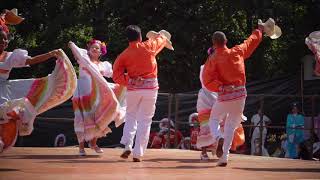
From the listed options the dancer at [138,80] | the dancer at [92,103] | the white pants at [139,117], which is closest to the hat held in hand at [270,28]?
the dancer at [138,80]

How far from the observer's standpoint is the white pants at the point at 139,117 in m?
8.41

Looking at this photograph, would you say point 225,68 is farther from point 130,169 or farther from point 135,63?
point 130,169

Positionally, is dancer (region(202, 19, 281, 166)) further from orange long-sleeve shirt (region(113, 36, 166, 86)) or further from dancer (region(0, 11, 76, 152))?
dancer (region(0, 11, 76, 152))

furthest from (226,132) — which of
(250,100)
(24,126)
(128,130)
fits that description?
(250,100)

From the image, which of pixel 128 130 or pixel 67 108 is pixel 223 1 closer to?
pixel 67 108

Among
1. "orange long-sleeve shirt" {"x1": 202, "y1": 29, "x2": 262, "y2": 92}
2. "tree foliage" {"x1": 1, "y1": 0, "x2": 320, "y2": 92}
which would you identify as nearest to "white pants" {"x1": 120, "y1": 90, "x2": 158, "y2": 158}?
"orange long-sleeve shirt" {"x1": 202, "y1": 29, "x2": 262, "y2": 92}

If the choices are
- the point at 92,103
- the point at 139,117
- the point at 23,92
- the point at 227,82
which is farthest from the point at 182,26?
the point at 23,92

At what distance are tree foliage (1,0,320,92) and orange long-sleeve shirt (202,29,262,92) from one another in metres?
8.79

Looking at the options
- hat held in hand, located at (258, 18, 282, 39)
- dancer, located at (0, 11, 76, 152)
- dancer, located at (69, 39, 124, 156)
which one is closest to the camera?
dancer, located at (0, 11, 76, 152)

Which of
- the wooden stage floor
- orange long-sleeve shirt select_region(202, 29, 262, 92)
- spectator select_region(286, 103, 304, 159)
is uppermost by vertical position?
orange long-sleeve shirt select_region(202, 29, 262, 92)

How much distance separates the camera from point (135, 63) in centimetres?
840

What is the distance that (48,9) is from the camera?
19.5m

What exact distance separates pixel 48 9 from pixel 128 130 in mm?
11538

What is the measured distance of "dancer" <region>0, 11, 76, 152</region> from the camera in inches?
289
